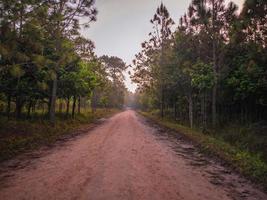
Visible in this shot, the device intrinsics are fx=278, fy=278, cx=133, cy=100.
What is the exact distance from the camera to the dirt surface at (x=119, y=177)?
6533mm

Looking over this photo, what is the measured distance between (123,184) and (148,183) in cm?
69

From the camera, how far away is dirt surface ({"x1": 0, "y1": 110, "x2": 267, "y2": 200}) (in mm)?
6533

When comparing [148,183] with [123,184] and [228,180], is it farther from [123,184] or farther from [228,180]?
[228,180]

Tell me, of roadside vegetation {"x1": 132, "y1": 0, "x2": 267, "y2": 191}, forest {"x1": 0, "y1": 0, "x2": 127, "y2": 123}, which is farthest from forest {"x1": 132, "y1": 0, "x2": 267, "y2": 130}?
forest {"x1": 0, "y1": 0, "x2": 127, "y2": 123}

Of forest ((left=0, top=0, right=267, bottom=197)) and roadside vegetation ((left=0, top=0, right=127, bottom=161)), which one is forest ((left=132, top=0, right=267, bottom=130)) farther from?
roadside vegetation ((left=0, top=0, right=127, bottom=161))

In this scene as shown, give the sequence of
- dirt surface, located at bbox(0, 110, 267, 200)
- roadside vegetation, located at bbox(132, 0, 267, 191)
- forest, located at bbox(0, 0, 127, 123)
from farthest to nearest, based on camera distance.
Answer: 1. roadside vegetation, located at bbox(132, 0, 267, 191)
2. forest, located at bbox(0, 0, 127, 123)
3. dirt surface, located at bbox(0, 110, 267, 200)

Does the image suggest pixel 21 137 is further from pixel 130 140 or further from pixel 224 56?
pixel 224 56

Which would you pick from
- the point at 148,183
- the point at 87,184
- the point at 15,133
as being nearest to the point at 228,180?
the point at 148,183

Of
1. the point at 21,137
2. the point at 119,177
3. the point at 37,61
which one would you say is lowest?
the point at 119,177

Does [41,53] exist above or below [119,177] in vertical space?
above

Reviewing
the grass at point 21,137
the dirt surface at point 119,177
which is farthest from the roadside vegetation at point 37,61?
the dirt surface at point 119,177

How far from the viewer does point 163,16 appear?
37.6m

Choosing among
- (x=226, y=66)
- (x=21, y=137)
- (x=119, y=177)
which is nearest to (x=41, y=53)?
(x=21, y=137)

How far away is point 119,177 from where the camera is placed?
789 cm
